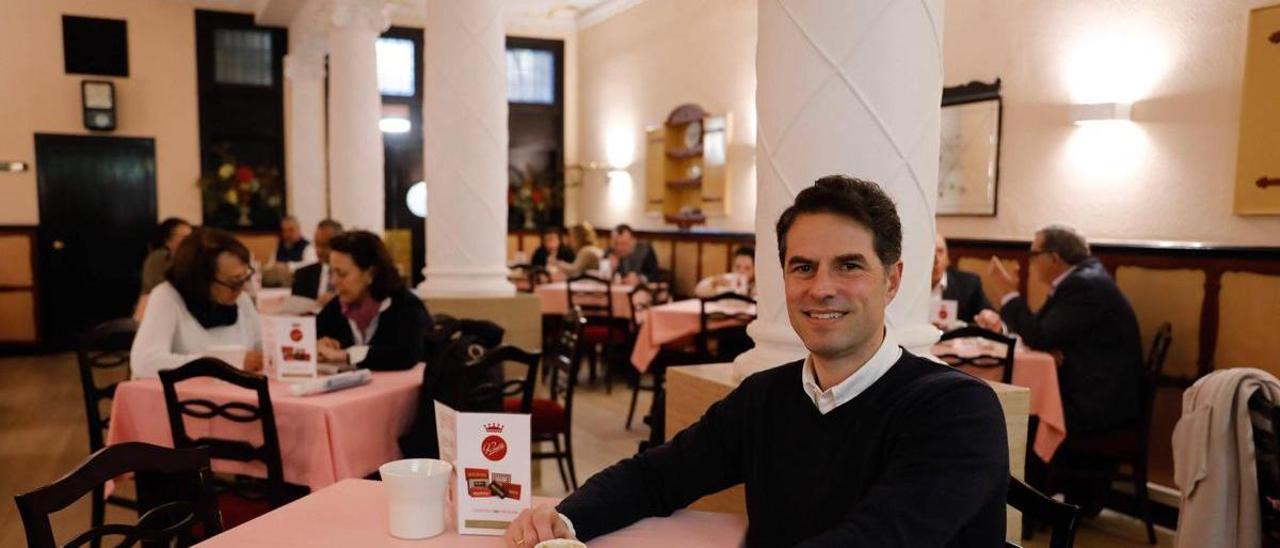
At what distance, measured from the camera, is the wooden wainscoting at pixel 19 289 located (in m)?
9.61

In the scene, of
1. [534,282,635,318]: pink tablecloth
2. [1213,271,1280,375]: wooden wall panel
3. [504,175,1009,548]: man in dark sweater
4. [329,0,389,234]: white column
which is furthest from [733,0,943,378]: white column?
[329,0,389,234]: white column

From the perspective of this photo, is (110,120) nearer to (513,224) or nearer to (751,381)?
(513,224)

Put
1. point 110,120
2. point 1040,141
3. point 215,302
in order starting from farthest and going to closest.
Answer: point 110,120 < point 1040,141 < point 215,302

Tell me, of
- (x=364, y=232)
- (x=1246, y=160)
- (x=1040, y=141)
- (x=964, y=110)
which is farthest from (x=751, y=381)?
(x=964, y=110)

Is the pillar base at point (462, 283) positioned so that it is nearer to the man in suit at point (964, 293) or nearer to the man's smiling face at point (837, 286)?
the man in suit at point (964, 293)

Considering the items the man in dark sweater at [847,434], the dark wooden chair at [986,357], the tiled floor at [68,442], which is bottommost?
the tiled floor at [68,442]

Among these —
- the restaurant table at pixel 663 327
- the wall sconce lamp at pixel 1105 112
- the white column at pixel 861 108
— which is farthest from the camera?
the restaurant table at pixel 663 327

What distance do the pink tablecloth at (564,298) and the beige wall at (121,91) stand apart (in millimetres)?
5311

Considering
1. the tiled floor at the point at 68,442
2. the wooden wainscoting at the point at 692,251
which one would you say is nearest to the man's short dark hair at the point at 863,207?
the tiled floor at the point at 68,442

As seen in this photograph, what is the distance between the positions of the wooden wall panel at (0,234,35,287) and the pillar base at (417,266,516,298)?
688cm

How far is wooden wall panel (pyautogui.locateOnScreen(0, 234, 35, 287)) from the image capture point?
9609mm

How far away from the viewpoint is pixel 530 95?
12.5 meters

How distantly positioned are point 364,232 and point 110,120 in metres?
8.12

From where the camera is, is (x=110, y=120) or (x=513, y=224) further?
(x=513, y=224)
